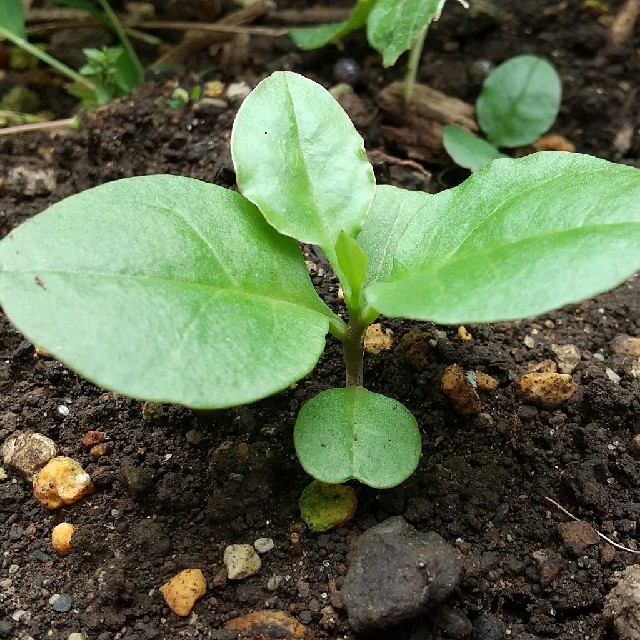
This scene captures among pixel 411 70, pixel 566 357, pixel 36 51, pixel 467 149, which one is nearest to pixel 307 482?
pixel 566 357

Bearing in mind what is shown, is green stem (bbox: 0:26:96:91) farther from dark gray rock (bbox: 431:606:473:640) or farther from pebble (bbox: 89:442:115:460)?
dark gray rock (bbox: 431:606:473:640)

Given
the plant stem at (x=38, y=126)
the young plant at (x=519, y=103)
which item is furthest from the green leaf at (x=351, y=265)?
the plant stem at (x=38, y=126)

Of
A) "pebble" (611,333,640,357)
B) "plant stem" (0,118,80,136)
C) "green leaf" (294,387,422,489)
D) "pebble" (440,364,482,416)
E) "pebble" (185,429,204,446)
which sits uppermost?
"plant stem" (0,118,80,136)

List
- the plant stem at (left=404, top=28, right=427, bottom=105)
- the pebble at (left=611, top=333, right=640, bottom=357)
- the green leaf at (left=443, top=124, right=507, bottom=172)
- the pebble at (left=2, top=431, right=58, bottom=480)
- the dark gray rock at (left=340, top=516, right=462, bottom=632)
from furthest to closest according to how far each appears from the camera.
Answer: the plant stem at (left=404, top=28, right=427, bottom=105), the green leaf at (left=443, top=124, right=507, bottom=172), the pebble at (left=611, top=333, right=640, bottom=357), the pebble at (left=2, top=431, right=58, bottom=480), the dark gray rock at (left=340, top=516, right=462, bottom=632)

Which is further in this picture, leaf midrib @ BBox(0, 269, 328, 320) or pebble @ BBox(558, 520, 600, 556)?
pebble @ BBox(558, 520, 600, 556)

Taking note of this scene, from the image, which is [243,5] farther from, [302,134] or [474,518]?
[474,518]

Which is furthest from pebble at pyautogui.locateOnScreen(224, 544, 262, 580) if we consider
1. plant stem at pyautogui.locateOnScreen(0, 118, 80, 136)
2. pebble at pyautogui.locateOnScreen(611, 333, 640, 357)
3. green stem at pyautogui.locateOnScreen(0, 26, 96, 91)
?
green stem at pyautogui.locateOnScreen(0, 26, 96, 91)

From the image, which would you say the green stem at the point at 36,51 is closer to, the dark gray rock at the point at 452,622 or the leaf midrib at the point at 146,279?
the leaf midrib at the point at 146,279
